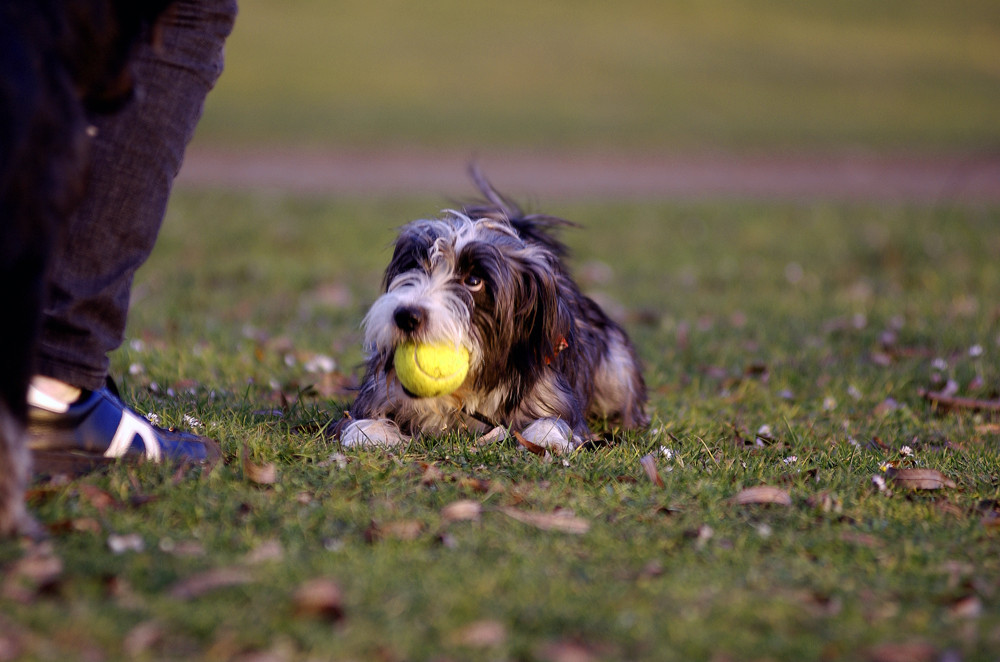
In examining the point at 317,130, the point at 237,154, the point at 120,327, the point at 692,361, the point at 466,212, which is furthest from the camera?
the point at 317,130

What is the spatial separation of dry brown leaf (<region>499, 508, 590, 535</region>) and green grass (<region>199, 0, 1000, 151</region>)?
2035cm

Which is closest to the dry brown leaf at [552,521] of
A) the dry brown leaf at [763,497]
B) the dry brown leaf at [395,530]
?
the dry brown leaf at [395,530]

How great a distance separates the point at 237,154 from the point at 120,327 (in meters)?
18.3

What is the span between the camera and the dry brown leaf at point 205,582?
8.53 ft

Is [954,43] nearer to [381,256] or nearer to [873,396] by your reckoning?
[381,256]

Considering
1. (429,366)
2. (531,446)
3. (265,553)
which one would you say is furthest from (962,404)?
(265,553)

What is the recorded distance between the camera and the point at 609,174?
19.4 m

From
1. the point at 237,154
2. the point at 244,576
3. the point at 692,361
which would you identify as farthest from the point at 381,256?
the point at 237,154

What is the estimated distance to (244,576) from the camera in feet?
8.77

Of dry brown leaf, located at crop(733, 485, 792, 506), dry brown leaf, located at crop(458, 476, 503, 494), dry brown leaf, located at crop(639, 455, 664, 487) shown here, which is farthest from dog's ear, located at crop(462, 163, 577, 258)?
dry brown leaf, located at crop(733, 485, 792, 506)

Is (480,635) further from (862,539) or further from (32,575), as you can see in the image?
(862,539)

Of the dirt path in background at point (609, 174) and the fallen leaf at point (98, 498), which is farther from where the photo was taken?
the dirt path in background at point (609, 174)

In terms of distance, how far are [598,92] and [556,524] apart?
31.8 meters

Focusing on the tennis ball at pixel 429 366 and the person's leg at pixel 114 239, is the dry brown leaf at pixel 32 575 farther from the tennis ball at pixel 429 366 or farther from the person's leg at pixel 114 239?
the tennis ball at pixel 429 366
